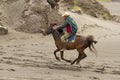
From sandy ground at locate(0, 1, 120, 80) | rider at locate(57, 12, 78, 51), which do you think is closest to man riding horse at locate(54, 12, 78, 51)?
rider at locate(57, 12, 78, 51)

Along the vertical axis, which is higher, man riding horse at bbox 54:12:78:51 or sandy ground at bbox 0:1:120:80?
man riding horse at bbox 54:12:78:51

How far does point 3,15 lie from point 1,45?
497 centimetres

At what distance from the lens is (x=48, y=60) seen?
15984 millimetres

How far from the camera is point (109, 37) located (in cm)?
2356

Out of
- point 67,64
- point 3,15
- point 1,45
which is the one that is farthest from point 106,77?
point 3,15

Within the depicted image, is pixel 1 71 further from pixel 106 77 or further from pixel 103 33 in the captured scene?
pixel 103 33

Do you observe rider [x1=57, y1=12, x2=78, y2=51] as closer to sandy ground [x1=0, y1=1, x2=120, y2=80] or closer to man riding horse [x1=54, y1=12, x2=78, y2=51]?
man riding horse [x1=54, y1=12, x2=78, y2=51]

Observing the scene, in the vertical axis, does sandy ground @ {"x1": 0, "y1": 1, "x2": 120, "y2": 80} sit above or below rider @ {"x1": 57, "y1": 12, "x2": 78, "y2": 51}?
below

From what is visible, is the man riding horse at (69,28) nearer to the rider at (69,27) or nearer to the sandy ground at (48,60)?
the rider at (69,27)

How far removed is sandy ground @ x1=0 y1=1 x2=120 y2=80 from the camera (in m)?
12.5

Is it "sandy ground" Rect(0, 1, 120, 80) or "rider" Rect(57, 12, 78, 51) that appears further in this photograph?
"rider" Rect(57, 12, 78, 51)

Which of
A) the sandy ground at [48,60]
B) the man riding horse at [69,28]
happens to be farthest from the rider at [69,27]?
the sandy ground at [48,60]

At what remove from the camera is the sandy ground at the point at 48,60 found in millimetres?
12547

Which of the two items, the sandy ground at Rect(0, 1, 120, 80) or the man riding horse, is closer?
the sandy ground at Rect(0, 1, 120, 80)
